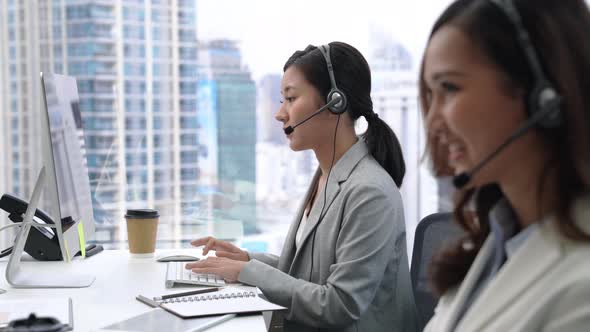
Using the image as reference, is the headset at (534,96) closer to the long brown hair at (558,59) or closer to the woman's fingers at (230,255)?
the long brown hair at (558,59)

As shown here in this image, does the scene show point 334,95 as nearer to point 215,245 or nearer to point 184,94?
point 215,245

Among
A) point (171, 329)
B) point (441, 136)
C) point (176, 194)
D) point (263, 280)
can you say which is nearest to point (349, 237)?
point (263, 280)

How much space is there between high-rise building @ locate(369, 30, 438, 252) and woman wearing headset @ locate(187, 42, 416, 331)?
4.64ft

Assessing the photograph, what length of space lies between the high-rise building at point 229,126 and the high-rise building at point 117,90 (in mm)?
61

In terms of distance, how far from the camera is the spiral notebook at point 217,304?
1.40 metres

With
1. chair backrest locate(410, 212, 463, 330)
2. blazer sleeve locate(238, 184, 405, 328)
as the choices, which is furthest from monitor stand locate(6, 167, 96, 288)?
chair backrest locate(410, 212, 463, 330)

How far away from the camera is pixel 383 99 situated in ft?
11.1

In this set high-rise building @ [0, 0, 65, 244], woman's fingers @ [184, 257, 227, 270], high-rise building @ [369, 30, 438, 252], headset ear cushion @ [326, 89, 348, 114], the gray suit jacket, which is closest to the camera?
the gray suit jacket

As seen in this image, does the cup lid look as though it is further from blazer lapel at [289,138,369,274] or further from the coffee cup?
blazer lapel at [289,138,369,274]

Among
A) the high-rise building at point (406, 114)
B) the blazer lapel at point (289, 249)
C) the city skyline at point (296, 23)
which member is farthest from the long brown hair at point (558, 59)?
the high-rise building at point (406, 114)

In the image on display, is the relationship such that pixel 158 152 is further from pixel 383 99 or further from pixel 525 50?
pixel 525 50

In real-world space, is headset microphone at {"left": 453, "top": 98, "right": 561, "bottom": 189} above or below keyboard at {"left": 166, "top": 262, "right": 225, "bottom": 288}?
above

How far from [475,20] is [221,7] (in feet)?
7.82

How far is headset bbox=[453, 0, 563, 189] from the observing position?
0.81m
